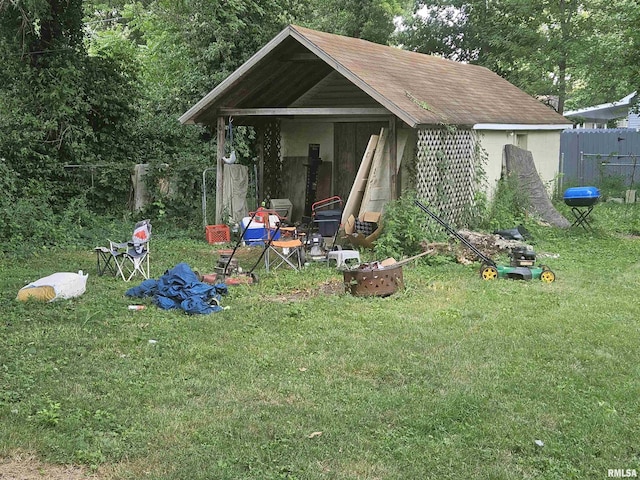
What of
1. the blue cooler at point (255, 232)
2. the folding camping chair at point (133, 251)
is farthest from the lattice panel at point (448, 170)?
the folding camping chair at point (133, 251)

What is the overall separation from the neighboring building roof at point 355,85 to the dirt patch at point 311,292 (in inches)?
109

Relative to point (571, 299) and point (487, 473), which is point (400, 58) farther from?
point (487, 473)

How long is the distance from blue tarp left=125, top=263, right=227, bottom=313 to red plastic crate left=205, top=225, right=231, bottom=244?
414 centimetres

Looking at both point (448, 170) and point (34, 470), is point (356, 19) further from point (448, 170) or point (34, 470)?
point (34, 470)

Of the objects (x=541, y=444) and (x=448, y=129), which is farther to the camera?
(x=448, y=129)

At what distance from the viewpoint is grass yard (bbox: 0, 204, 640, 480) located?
3992 millimetres

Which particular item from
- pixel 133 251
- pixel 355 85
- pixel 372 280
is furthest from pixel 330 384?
pixel 355 85

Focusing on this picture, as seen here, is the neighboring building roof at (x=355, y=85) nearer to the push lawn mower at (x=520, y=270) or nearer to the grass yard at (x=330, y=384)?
the push lawn mower at (x=520, y=270)

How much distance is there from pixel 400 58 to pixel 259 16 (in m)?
5.62

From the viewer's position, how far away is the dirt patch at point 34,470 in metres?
3.84

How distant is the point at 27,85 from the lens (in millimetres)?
13547

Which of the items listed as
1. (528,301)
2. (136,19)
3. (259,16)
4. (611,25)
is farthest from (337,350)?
(136,19)

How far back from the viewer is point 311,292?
814 cm

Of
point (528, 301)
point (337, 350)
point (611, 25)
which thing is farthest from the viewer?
point (611, 25)
